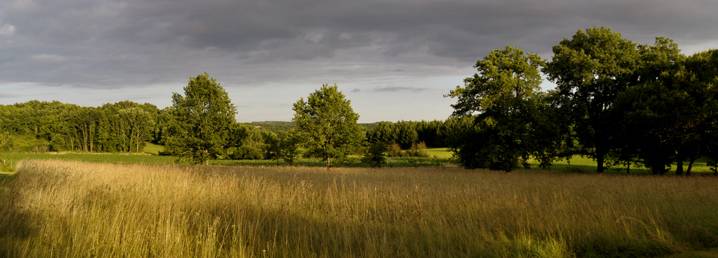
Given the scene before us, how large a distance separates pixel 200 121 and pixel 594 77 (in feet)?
98.5

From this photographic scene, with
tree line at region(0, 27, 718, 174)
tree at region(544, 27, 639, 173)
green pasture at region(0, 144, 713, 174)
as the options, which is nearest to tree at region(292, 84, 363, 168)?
tree line at region(0, 27, 718, 174)

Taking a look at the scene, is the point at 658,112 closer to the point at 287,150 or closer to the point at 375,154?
the point at 375,154

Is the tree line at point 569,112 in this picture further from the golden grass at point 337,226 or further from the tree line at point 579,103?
the golden grass at point 337,226

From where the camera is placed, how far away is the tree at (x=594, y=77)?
26.4 m

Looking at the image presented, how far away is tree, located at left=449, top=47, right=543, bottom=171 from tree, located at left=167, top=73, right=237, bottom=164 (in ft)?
65.4

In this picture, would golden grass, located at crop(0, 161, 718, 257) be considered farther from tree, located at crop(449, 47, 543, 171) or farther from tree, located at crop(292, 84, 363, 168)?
tree, located at crop(292, 84, 363, 168)

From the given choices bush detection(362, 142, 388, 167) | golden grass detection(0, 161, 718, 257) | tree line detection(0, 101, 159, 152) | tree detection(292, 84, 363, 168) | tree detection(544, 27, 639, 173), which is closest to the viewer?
golden grass detection(0, 161, 718, 257)

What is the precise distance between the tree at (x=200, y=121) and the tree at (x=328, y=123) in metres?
6.51

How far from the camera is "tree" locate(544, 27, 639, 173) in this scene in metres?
26.4

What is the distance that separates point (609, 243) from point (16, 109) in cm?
14632

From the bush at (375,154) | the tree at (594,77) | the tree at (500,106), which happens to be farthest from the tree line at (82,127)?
the tree at (594,77)

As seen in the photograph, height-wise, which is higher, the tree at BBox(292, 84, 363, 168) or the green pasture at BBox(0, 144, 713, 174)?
the tree at BBox(292, 84, 363, 168)

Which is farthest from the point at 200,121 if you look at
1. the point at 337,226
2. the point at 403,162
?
the point at 337,226

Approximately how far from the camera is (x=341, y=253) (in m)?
5.14
